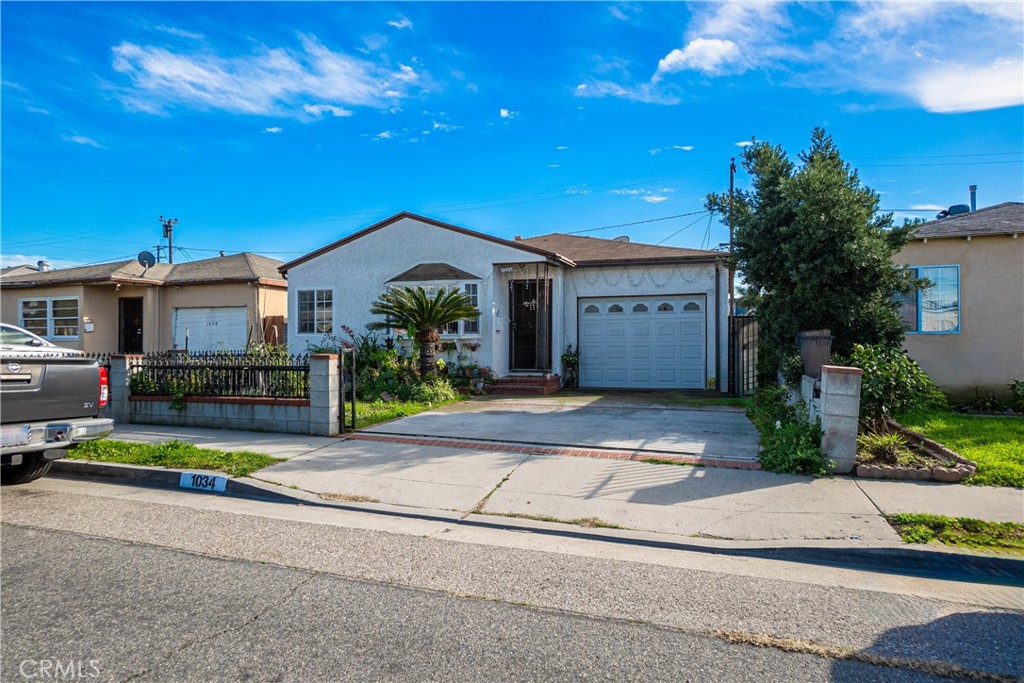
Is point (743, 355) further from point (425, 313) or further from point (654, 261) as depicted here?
point (425, 313)

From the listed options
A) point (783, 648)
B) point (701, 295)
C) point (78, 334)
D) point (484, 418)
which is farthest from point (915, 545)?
point (78, 334)

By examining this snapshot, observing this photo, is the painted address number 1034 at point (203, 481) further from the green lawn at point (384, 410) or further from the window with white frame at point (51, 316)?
the window with white frame at point (51, 316)

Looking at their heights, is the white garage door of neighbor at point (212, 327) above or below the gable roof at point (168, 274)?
below

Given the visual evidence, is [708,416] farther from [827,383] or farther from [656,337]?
[656,337]

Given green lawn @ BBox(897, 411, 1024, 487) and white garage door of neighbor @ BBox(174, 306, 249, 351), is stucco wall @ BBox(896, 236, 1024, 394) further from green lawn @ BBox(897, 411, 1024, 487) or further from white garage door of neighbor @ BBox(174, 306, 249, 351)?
white garage door of neighbor @ BBox(174, 306, 249, 351)

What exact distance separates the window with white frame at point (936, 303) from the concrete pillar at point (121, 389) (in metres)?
14.9

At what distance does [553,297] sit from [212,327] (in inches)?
500

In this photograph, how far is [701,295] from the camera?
15.0 metres

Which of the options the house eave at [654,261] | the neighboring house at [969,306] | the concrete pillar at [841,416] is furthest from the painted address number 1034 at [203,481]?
the neighboring house at [969,306]

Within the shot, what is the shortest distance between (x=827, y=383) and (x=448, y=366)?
9579mm

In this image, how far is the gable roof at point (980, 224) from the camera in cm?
1170

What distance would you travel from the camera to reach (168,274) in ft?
71.2

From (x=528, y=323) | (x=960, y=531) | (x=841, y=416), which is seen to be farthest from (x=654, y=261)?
(x=960, y=531)

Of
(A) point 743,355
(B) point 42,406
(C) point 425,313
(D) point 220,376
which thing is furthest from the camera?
(A) point 743,355
